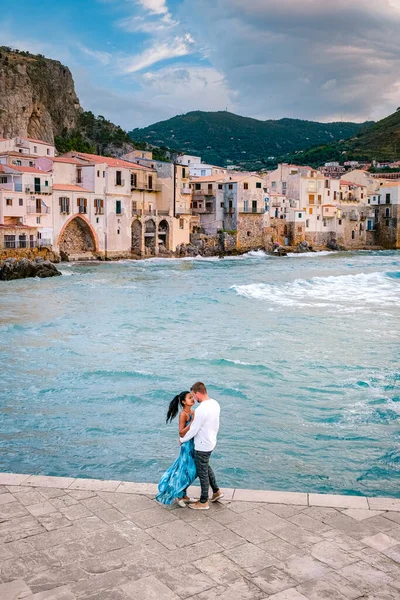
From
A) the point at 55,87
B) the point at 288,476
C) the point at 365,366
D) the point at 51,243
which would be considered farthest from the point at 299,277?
the point at 55,87

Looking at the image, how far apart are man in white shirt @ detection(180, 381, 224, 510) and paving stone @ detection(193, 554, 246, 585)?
3.72 ft

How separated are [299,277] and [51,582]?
38260mm

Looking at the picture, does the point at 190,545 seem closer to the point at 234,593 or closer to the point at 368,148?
the point at 234,593

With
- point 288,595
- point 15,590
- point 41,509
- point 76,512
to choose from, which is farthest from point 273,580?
point 41,509

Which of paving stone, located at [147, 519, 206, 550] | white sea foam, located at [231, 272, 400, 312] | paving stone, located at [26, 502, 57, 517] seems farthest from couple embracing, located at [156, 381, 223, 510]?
white sea foam, located at [231, 272, 400, 312]

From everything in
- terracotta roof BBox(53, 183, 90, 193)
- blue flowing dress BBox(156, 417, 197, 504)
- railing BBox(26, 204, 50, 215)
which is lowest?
blue flowing dress BBox(156, 417, 197, 504)

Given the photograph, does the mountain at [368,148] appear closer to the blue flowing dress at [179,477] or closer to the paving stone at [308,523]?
the blue flowing dress at [179,477]

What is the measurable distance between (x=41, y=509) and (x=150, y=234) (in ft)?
184

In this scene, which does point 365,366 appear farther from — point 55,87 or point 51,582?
point 55,87

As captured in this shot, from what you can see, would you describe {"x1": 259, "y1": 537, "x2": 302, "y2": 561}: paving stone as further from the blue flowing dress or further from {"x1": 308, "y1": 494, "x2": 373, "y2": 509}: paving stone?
the blue flowing dress

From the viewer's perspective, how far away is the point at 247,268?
51562 mm

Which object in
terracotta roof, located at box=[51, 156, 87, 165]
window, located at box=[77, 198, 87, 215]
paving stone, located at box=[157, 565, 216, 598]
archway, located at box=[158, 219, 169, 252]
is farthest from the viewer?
archway, located at box=[158, 219, 169, 252]

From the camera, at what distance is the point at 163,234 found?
207ft

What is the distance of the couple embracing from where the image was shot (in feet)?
21.6
